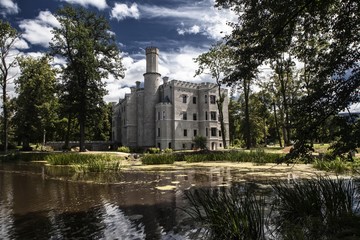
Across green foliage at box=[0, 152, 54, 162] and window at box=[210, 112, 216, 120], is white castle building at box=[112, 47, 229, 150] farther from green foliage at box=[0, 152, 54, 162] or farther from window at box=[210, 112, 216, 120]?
green foliage at box=[0, 152, 54, 162]

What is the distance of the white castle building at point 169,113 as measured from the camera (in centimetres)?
4691

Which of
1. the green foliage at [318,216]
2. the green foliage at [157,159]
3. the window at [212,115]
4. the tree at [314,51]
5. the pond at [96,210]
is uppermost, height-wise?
the window at [212,115]

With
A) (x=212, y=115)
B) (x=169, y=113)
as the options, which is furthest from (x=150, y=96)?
(x=212, y=115)

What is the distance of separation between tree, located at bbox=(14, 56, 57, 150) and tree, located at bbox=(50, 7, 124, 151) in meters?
5.62

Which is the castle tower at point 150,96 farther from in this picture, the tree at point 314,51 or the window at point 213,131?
the tree at point 314,51

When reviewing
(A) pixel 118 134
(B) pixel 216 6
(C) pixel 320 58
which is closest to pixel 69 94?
(A) pixel 118 134

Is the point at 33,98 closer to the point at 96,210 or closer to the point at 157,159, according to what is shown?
the point at 157,159

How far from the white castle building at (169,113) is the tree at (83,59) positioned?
10.8m

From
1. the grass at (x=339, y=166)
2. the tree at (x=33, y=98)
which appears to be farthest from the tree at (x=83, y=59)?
the grass at (x=339, y=166)

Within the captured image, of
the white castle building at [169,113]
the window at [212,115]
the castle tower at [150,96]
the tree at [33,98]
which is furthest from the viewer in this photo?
the window at [212,115]

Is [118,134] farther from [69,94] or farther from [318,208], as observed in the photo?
[318,208]

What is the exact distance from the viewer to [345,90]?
639 cm

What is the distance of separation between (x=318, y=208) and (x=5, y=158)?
32.4 m

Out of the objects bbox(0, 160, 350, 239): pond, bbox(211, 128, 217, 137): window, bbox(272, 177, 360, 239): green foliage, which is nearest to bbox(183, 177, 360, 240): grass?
bbox(272, 177, 360, 239): green foliage
